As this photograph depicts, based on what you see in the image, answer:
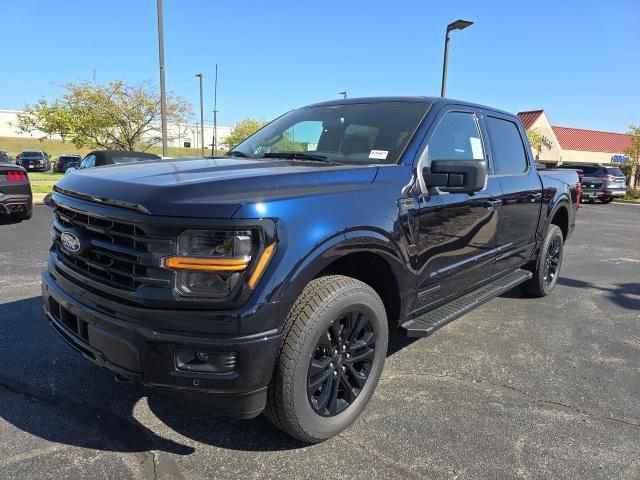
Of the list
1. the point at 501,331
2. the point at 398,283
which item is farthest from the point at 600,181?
the point at 398,283

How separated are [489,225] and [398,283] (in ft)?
4.29

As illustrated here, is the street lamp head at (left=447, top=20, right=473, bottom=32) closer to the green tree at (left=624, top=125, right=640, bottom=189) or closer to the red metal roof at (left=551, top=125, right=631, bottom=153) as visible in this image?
the green tree at (left=624, top=125, right=640, bottom=189)

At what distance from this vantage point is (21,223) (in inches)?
370

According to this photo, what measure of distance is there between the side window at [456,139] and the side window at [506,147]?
0.98 feet

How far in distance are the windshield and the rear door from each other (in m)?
1.09

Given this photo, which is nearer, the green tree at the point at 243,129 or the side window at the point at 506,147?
the side window at the point at 506,147

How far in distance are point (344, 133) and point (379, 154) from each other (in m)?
0.50

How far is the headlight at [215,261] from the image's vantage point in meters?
2.04

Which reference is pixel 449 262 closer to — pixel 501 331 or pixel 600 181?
pixel 501 331

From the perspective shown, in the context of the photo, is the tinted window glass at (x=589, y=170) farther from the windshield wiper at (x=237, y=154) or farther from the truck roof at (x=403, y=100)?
the windshield wiper at (x=237, y=154)

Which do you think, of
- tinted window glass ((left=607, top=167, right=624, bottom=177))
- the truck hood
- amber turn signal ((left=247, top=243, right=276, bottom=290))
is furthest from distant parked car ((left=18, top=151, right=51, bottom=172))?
amber turn signal ((left=247, top=243, right=276, bottom=290))

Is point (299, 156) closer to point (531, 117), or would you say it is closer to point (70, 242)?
point (70, 242)

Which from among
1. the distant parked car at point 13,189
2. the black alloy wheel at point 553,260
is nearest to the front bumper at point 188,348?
the black alloy wheel at point 553,260

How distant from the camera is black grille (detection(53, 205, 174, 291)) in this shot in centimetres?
210
